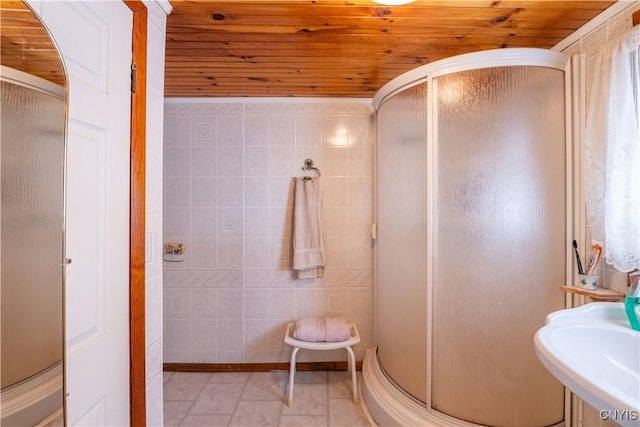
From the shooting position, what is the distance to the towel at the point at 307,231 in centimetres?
194

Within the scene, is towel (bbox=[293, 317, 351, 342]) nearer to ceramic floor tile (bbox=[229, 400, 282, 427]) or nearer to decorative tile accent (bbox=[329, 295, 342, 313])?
decorative tile accent (bbox=[329, 295, 342, 313])

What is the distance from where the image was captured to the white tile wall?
204 cm

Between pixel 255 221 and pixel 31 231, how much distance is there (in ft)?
4.82

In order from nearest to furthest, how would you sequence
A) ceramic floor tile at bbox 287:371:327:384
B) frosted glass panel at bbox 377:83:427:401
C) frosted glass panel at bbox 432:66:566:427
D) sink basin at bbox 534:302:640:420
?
sink basin at bbox 534:302:640:420 < frosted glass panel at bbox 432:66:566:427 < frosted glass panel at bbox 377:83:427:401 < ceramic floor tile at bbox 287:371:327:384

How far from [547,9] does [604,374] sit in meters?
1.39

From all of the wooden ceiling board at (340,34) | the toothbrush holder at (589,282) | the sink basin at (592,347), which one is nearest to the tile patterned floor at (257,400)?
the sink basin at (592,347)

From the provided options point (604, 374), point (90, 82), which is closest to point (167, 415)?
point (90, 82)

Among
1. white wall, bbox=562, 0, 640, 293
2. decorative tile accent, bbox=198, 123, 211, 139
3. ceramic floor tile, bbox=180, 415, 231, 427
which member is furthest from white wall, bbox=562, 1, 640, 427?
decorative tile accent, bbox=198, 123, 211, 139

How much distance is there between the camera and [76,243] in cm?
72

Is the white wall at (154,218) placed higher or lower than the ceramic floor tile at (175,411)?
higher

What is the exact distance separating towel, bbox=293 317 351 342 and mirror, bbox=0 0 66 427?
1.22 meters

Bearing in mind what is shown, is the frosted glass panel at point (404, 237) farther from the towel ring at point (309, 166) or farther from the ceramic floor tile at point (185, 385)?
the ceramic floor tile at point (185, 385)

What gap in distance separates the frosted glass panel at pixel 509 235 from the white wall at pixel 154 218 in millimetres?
1276

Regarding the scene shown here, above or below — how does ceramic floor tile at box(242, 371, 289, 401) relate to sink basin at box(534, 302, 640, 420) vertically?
below
